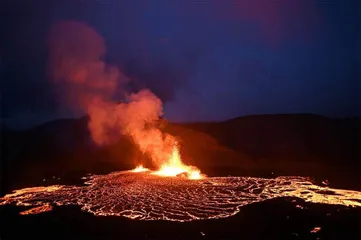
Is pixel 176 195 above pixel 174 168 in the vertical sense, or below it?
below

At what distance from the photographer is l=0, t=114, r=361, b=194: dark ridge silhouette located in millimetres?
26205

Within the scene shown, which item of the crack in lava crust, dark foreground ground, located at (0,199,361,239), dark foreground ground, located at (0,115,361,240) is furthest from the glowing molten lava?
dark foreground ground, located at (0,199,361,239)

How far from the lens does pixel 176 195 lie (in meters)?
16.5

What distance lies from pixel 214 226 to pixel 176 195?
5288 mm

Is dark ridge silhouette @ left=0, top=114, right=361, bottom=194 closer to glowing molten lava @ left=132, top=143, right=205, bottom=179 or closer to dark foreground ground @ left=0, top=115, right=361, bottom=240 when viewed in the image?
dark foreground ground @ left=0, top=115, right=361, bottom=240

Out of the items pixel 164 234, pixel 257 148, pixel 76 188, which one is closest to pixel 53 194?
pixel 76 188

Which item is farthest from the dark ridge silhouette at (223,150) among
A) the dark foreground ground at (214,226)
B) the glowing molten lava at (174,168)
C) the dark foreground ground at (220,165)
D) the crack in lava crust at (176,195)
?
the dark foreground ground at (214,226)

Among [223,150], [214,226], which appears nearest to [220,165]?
[223,150]

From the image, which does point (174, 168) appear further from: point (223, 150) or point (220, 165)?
point (223, 150)

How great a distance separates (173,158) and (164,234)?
1601 centimetres

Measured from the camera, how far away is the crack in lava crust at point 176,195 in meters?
13.7

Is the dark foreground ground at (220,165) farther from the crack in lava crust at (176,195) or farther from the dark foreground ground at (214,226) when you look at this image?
the crack in lava crust at (176,195)

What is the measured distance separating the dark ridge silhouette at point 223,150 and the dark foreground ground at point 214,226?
303 inches

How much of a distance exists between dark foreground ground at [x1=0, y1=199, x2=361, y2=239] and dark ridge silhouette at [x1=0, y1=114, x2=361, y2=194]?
770cm
